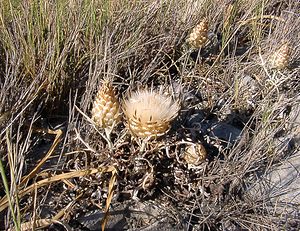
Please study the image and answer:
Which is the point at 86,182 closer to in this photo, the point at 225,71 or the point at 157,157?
the point at 157,157

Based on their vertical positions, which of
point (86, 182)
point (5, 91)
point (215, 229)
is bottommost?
point (215, 229)

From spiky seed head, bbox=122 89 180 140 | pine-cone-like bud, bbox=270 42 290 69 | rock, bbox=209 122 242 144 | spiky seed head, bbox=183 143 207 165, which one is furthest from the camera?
pine-cone-like bud, bbox=270 42 290 69

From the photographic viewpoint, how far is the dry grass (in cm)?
118

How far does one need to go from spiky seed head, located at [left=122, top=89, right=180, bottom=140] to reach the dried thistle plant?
0.04 metres

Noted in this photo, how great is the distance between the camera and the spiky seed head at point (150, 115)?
3.55 ft

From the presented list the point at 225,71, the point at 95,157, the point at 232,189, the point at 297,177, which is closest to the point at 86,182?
the point at 95,157

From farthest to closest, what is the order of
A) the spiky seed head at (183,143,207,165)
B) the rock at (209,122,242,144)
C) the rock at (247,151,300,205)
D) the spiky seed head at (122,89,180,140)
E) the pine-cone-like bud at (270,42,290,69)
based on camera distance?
the pine-cone-like bud at (270,42,290,69), the rock at (209,122,242,144), the rock at (247,151,300,205), the spiky seed head at (183,143,207,165), the spiky seed head at (122,89,180,140)

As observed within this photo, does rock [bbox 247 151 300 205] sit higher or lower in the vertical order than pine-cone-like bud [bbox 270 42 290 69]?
lower

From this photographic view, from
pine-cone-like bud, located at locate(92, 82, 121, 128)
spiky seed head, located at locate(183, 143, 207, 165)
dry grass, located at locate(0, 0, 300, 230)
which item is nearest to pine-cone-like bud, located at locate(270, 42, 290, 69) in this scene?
dry grass, located at locate(0, 0, 300, 230)

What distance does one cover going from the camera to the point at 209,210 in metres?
1.29

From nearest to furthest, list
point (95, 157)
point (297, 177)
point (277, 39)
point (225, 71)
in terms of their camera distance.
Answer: point (95, 157)
point (297, 177)
point (225, 71)
point (277, 39)

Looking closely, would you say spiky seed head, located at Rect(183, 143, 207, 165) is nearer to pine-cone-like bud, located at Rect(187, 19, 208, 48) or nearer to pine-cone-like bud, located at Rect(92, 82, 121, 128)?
pine-cone-like bud, located at Rect(92, 82, 121, 128)

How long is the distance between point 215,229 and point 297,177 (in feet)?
1.44

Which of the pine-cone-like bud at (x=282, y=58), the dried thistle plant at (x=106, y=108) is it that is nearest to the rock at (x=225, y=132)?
the pine-cone-like bud at (x=282, y=58)
